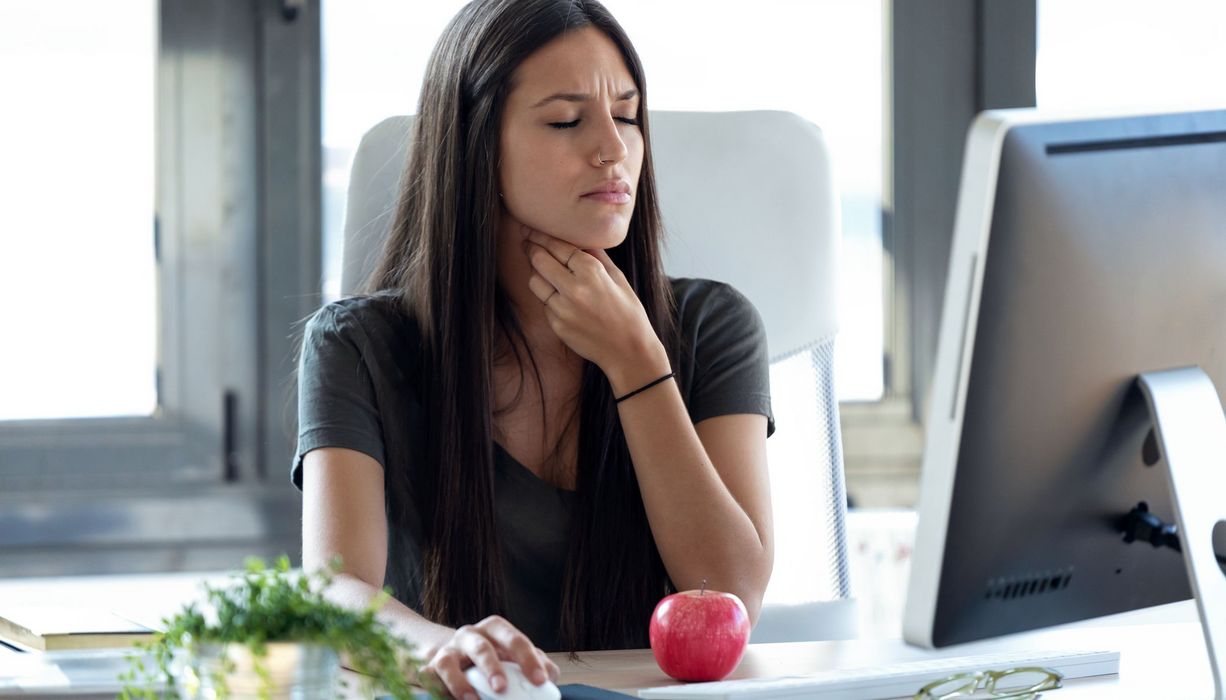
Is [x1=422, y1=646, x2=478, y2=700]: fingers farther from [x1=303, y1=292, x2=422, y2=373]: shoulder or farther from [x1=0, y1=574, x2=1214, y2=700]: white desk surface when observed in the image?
[x1=303, y1=292, x2=422, y2=373]: shoulder

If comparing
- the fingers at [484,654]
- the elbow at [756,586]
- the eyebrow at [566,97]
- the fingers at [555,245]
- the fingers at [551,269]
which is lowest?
the elbow at [756,586]

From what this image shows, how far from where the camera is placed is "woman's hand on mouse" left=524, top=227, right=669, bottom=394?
1390 mm

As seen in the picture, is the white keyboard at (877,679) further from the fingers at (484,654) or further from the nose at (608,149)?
the nose at (608,149)

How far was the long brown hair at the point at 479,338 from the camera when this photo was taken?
1375 mm

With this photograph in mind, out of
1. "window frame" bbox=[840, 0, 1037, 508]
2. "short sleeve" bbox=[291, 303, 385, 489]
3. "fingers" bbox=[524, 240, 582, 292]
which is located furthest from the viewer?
"window frame" bbox=[840, 0, 1037, 508]

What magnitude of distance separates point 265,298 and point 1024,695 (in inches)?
59.9

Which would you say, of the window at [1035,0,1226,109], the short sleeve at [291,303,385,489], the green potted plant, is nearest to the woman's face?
the short sleeve at [291,303,385,489]

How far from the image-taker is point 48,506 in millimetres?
2057

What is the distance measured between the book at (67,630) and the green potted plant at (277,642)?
1.11 ft

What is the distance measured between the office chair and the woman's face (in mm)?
152

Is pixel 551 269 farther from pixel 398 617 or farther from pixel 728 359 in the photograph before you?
pixel 398 617

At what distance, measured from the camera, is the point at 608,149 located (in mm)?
1367

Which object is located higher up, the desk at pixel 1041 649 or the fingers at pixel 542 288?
the fingers at pixel 542 288

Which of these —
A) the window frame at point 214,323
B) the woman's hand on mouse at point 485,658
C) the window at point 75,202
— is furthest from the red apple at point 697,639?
the window at point 75,202
